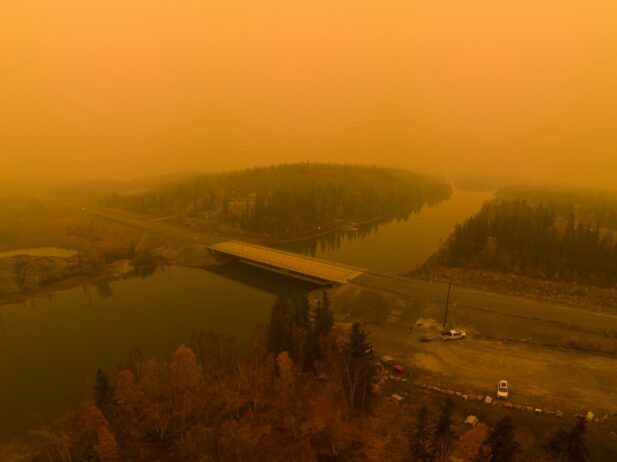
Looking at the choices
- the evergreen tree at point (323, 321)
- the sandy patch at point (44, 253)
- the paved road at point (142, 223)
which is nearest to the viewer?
the evergreen tree at point (323, 321)

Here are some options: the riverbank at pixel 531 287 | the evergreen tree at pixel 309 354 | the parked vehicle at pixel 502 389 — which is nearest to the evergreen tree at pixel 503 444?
the parked vehicle at pixel 502 389

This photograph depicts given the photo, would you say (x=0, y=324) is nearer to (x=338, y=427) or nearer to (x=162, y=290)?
(x=162, y=290)

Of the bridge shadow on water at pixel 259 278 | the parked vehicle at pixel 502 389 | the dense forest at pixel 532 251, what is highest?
the dense forest at pixel 532 251

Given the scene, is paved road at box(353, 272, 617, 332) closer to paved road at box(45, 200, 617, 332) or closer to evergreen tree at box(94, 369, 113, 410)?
paved road at box(45, 200, 617, 332)

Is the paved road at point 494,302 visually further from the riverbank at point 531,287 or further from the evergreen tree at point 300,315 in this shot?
the evergreen tree at point 300,315

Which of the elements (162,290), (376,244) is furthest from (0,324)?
(376,244)

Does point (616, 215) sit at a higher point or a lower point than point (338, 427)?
higher
